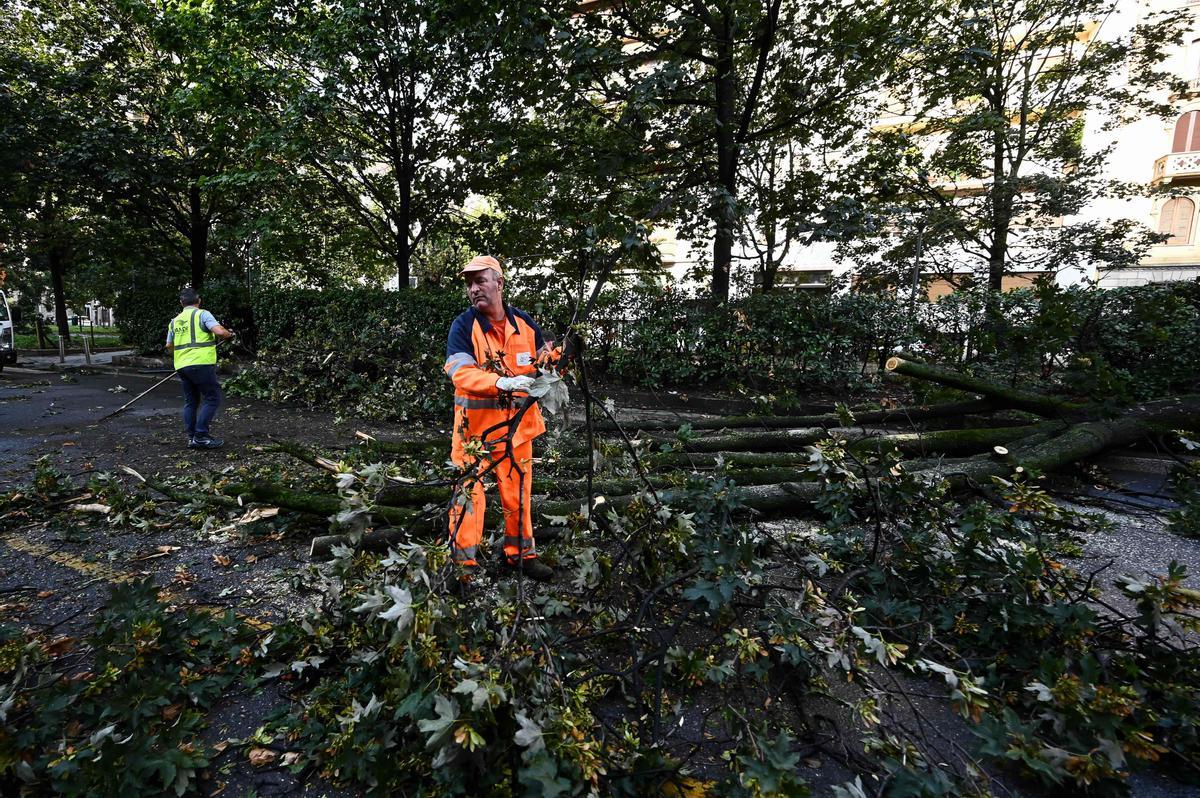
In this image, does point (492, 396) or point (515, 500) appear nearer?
point (492, 396)

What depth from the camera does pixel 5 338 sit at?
14539mm

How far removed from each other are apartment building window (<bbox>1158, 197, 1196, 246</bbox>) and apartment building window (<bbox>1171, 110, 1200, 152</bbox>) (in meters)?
1.96

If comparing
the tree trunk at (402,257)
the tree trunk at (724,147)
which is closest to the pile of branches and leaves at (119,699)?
the tree trunk at (724,147)

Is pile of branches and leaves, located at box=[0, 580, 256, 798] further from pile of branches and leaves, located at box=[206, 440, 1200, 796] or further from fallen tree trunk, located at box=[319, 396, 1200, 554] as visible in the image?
fallen tree trunk, located at box=[319, 396, 1200, 554]

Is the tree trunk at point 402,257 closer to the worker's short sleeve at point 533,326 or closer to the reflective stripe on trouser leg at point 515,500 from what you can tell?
the worker's short sleeve at point 533,326

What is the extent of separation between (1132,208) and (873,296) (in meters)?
23.9

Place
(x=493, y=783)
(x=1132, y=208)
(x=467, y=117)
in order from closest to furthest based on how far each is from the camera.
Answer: (x=493, y=783)
(x=467, y=117)
(x=1132, y=208)

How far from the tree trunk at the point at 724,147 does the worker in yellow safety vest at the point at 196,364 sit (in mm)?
6042

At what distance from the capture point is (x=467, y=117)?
9.68 m

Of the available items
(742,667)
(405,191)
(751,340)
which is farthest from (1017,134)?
(742,667)

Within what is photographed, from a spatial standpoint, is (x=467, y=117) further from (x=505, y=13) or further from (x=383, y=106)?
(x=505, y=13)

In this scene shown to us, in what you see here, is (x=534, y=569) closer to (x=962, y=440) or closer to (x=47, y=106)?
(x=962, y=440)

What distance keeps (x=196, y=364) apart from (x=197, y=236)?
1165 cm

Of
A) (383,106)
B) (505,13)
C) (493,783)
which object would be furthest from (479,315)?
(383,106)
